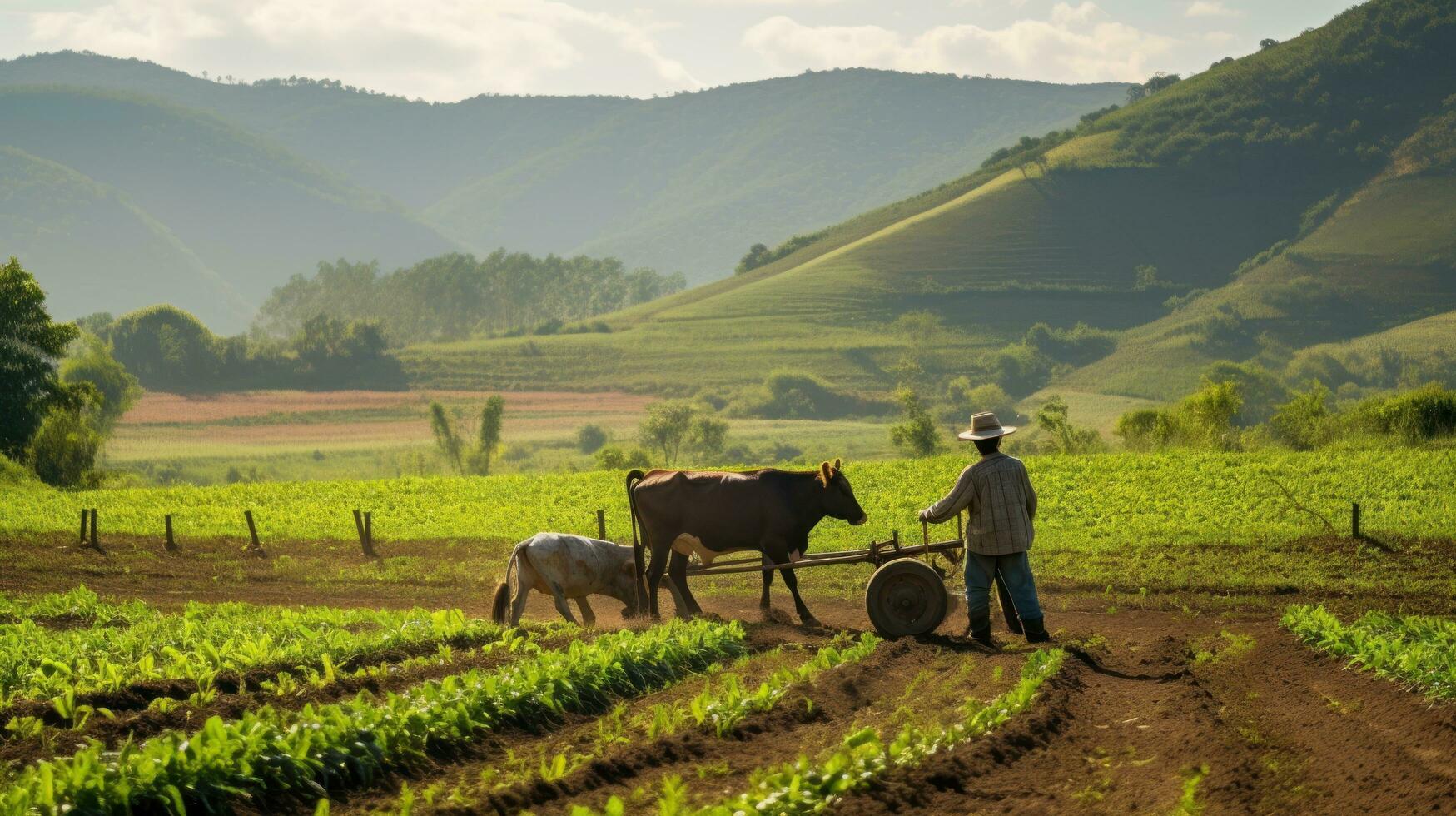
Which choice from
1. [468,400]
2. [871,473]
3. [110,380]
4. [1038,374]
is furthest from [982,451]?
[1038,374]

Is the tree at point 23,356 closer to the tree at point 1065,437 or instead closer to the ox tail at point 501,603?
the tree at point 1065,437

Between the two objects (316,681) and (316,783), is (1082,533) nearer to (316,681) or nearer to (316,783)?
(316,681)

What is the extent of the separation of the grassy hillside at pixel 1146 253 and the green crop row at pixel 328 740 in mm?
118089

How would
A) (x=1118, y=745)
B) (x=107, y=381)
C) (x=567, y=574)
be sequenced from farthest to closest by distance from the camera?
(x=107, y=381), (x=567, y=574), (x=1118, y=745)

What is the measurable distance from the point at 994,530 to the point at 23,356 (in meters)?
50.5

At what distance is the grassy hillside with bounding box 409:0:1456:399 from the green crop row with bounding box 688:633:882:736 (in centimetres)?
11596

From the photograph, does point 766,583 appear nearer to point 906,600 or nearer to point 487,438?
point 906,600

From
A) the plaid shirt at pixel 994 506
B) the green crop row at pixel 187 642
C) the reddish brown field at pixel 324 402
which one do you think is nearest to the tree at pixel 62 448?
the green crop row at pixel 187 642

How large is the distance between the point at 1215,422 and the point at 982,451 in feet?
134

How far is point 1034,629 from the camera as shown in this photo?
14125 mm

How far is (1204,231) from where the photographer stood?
17812 centimetres

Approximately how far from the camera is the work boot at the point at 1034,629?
14.1 meters

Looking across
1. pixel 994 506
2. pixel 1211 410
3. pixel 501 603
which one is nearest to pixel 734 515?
pixel 501 603

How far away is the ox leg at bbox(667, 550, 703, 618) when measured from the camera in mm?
17609
